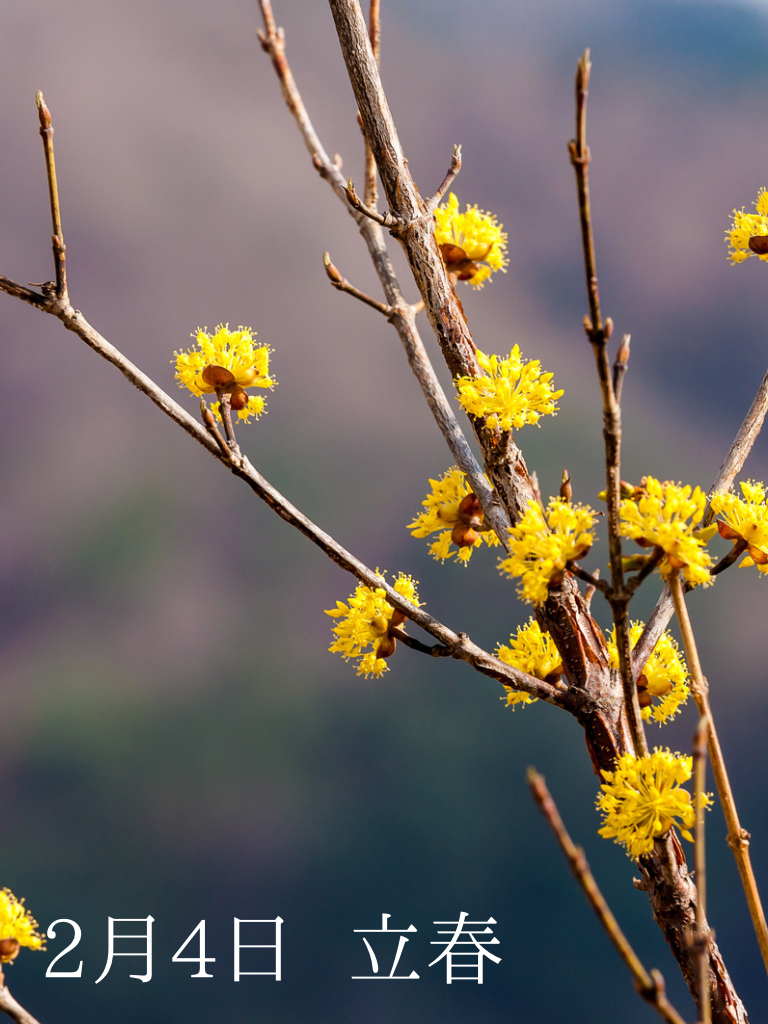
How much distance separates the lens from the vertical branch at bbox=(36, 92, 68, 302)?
0.49 metres

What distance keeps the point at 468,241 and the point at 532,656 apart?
0.36m

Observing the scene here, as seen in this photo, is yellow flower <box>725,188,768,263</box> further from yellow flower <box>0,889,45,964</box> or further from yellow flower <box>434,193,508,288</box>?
yellow flower <box>0,889,45,964</box>

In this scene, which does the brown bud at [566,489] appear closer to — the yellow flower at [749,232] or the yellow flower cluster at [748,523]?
the yellow flower cluster at [748,523]

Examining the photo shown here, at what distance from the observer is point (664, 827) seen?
511 millimetres

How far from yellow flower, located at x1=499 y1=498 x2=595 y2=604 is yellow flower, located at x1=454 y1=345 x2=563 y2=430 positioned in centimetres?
12

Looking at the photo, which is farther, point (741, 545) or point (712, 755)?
point (741, 545)

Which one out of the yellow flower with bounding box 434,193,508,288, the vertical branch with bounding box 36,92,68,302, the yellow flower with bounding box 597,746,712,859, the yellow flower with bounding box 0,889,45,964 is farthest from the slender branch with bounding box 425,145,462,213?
the yellow flower with bounding box 0,889,45,964

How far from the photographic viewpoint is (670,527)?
1.45 ft

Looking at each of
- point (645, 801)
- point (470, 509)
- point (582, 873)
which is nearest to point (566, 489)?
point (470, 509)

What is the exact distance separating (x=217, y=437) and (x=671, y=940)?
474mm

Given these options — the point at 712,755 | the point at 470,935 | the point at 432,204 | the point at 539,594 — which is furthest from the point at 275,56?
the point at 470,935

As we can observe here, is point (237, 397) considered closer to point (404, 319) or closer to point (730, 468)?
point (404, 319)

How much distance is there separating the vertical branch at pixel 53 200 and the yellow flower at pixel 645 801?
0.49 m

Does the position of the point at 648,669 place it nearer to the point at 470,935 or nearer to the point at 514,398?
the point at 514,398
